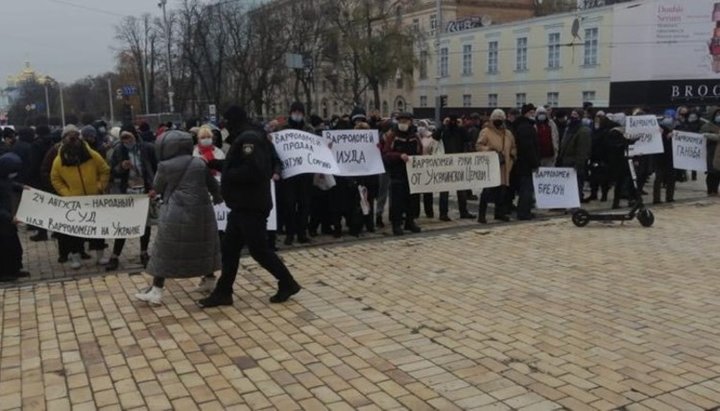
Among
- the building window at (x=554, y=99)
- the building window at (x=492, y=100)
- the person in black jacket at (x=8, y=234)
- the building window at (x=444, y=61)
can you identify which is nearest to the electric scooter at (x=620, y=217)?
the person in black jacket at (x=8, y=234)

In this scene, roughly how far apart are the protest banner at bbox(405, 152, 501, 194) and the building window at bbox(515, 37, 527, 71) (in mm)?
53825

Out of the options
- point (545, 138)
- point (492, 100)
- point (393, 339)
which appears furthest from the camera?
point (492, 100)

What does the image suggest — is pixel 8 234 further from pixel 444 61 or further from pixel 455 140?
pixel 444 61

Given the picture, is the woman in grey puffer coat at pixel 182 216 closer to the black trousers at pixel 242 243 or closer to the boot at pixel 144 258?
the black trousers at pixel 242 243

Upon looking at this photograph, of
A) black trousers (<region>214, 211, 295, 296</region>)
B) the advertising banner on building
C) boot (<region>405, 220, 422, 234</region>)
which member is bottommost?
boot (<region>405, 220, 422, 234</region>)

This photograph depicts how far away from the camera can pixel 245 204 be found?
6.30 meters

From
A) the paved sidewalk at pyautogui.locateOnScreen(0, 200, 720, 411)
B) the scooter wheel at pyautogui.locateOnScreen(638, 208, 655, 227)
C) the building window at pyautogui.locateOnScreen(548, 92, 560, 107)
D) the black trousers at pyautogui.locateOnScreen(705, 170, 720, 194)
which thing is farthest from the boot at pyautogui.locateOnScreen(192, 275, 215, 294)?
the building window at pyautogui.locateOnScreen(548, 92, 560, 107)

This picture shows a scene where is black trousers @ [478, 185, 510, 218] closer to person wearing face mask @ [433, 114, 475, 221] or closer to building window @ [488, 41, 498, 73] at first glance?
person wearing face mask @ [433, 114, 475, 221]

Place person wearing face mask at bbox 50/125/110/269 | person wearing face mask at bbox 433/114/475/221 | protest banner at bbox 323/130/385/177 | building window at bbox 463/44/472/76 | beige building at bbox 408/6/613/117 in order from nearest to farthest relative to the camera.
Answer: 1. person wearing face mask at bbox 50/125/110/269
2. protest banner at bbox 323/130/385/177
3. person wearing face mask at bbox 433/114/475/221
4. beige building at bbox 408/6/613/117
5. building window at bbox 463/44/472/76

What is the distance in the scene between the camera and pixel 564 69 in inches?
2288

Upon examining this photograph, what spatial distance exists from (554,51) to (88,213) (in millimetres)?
56145

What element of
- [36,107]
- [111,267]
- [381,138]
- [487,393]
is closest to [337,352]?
[487,393]

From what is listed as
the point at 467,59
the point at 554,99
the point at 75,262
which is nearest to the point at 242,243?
the point at 75,262

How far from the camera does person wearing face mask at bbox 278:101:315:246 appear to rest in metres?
9.46
